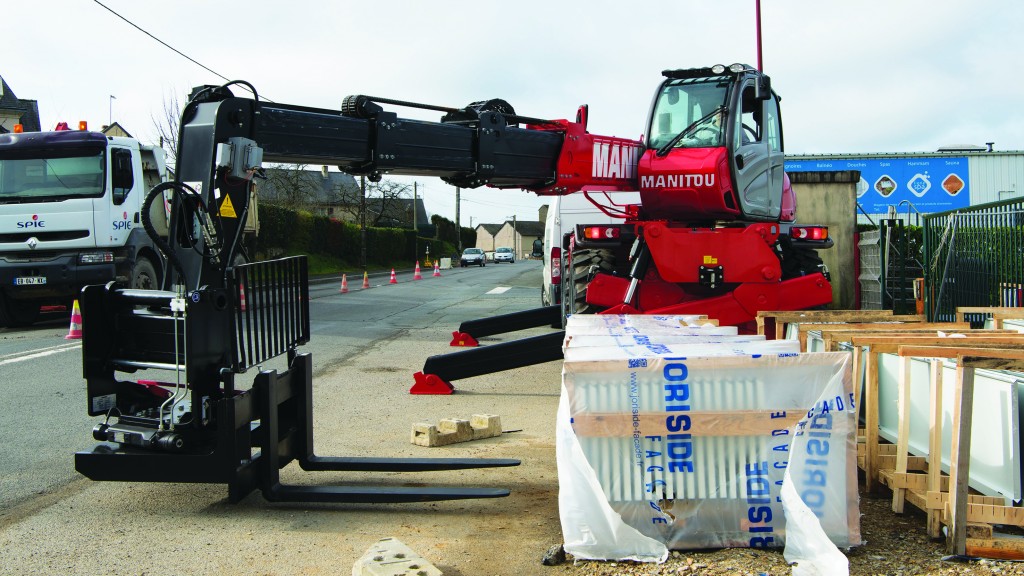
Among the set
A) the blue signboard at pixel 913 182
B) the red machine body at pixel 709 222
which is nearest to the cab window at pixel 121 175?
the red machine body at pixel 709 222

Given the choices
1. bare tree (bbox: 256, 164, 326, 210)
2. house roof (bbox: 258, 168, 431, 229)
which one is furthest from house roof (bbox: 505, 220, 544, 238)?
bare tree (bbox: 256, 164, 326, 210)

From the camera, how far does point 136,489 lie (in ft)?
17.9

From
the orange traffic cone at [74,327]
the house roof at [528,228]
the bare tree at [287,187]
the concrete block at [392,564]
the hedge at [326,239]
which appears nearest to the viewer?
the concrete block at [392,564]

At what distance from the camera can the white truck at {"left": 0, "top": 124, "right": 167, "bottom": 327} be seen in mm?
14312

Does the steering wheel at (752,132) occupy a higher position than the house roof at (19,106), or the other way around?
the house roof at (19,106)

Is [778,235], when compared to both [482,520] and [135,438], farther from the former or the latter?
[135,438]

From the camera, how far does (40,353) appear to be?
11.5m

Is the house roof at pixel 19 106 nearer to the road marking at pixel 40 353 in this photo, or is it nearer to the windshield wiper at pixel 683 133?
the road marking at pixel 40 353

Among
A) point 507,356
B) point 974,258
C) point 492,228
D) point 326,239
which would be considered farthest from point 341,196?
point 492,228

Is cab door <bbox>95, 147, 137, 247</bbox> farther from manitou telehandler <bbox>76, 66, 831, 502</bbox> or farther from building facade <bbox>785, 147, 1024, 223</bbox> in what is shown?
building facade <bbox>785, 147, 1024, 223</bbox>

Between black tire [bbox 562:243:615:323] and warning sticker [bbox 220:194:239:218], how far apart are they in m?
4.83

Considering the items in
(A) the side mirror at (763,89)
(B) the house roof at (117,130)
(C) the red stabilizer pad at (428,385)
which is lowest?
(C) the red stabilizer pad at (428,385)

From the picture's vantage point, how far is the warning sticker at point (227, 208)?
502cm

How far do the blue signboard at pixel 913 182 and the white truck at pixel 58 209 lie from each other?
21532mm
